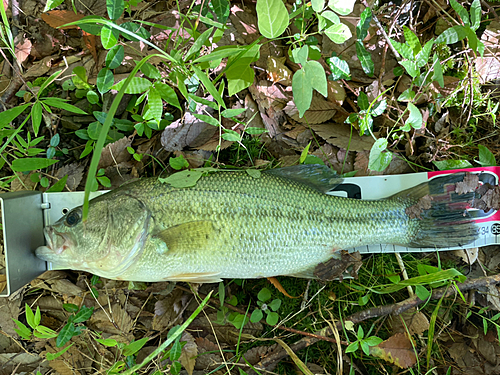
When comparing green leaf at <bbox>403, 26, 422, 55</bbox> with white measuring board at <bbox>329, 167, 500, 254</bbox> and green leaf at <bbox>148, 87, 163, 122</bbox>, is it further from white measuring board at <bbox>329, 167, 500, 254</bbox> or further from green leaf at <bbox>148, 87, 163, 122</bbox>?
green leaf at <bbox>148, 87, 163, 122</bbox>

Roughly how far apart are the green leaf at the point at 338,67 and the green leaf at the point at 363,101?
0.21 meters

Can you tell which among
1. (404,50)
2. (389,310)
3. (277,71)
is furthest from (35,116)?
(389,310)

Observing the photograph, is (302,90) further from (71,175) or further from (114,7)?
(71,175)

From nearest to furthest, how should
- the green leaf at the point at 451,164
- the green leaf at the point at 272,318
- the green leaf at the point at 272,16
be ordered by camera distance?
the green leaf at the point at 272,16 < the green leaf at the point at 272,318 < the green leaf at the point at 451,164

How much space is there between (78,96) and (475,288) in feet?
12.5

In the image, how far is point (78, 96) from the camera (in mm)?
2812

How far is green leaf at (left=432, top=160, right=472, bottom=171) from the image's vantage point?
9.27 ft

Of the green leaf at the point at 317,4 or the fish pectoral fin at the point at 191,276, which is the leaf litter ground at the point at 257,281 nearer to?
the fish pectoral fin at the point at 191,276

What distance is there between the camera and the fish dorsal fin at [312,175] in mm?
2658

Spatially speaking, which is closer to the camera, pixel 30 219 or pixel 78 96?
pixel 30 219

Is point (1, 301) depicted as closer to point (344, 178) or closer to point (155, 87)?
point (155, 87)

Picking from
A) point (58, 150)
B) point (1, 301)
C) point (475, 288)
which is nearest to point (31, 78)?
point (58, 150)

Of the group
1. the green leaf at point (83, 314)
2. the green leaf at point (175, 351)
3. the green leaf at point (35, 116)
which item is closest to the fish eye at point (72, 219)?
the green leaf at point (35, 116)

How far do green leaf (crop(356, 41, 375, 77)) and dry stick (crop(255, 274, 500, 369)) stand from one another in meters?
1.93
